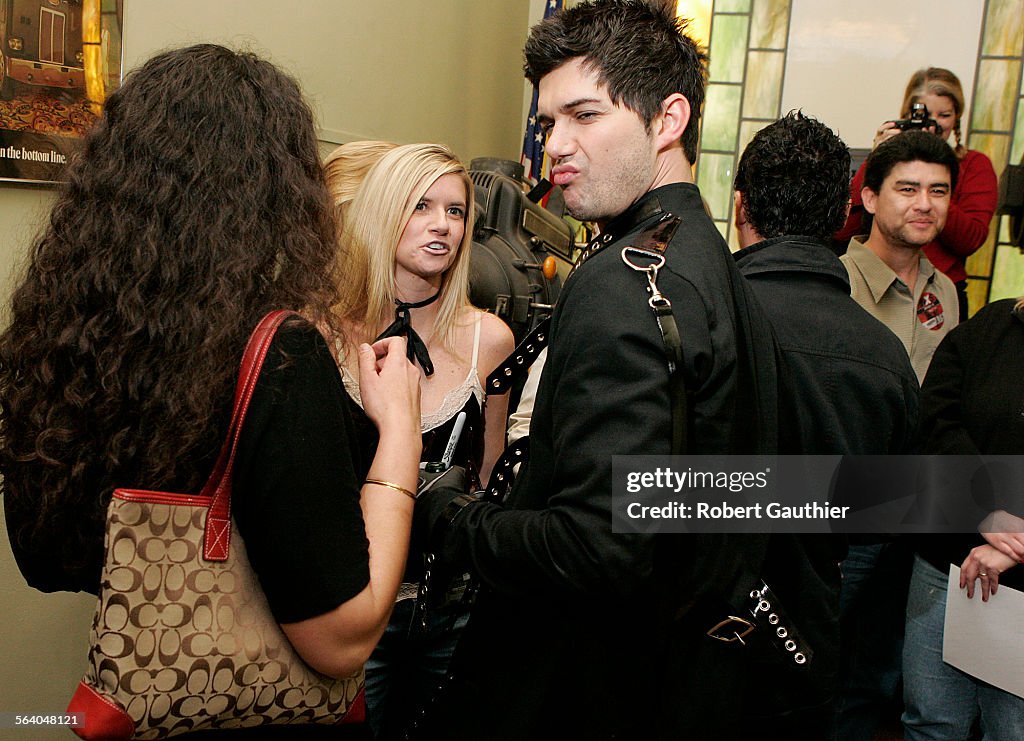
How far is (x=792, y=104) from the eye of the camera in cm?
539

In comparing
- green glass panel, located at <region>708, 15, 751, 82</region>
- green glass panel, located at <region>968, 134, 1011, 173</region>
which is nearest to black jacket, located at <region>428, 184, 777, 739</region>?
green glass panel, located at <region>968, 134, 1011, 173</region>

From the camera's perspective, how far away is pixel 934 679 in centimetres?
220

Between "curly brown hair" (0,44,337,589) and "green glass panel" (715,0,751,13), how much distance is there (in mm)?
5077

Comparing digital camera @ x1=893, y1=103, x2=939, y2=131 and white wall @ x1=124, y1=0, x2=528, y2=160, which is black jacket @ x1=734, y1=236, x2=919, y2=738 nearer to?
white wall @ x1=124, y1=0, x2=528, y2=160

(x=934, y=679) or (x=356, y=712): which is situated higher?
(x=356, y=712)

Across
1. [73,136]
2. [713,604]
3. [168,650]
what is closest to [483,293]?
[73,136]

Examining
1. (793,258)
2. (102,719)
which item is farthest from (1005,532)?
(102,719)

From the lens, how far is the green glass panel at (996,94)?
4953mm

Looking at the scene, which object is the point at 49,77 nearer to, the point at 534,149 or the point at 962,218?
the point at 962,218

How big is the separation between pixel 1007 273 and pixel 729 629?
4.62 m

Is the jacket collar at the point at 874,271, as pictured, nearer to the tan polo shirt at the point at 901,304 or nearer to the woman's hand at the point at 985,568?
the tan polo shirt at the point at 901,304

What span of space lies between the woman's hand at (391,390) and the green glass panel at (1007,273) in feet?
15.4

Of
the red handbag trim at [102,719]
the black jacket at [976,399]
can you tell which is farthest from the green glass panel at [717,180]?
the red handbag trim at [102,719]

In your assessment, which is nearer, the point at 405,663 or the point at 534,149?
the point at 405,663
